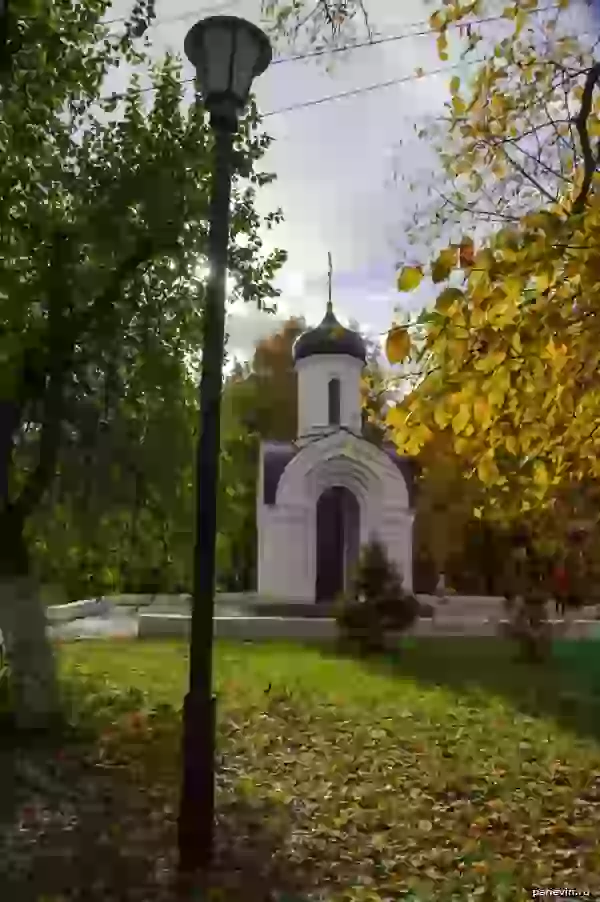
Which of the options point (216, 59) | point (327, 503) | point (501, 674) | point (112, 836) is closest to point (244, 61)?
point (216, 59)

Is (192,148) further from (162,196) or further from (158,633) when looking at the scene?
(158,633)

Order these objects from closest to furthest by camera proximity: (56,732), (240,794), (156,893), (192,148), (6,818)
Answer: (156,893) < (6,818) < (240,794) < (56,732) < (192,148)

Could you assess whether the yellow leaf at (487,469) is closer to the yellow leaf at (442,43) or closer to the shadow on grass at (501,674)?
the yellow leaf at (442,43)

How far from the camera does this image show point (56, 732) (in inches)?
313

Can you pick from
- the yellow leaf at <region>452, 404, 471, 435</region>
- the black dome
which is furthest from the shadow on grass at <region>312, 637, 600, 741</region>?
the black dome

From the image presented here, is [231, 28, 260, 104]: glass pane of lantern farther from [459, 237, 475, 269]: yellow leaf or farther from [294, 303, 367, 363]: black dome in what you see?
[294, 303, 367, 363]: black dome

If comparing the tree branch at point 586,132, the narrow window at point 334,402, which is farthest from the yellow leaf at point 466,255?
the narrow window at point 334,402

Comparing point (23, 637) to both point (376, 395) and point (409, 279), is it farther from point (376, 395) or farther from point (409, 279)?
point (409, 279)

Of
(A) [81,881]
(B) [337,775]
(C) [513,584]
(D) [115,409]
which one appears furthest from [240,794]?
(C) [513,584]

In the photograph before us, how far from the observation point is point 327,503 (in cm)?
2495

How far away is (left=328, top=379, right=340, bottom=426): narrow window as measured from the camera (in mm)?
25344

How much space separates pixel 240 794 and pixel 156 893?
6.62 feet

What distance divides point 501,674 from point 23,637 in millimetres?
7918

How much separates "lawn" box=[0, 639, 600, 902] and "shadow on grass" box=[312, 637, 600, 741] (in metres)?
0.10
